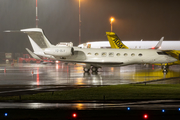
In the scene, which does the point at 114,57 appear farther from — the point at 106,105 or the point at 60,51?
the point at 106,105

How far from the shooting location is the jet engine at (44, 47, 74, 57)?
24.4 meters

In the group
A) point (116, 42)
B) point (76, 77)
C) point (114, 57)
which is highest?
point (116, 42)

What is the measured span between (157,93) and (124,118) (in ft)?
15.9

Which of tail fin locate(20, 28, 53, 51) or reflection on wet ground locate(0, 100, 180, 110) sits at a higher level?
tail fin locate(20, 28, 53, 51)

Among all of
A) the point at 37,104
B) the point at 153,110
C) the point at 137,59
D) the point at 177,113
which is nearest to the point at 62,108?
the point at 37,104

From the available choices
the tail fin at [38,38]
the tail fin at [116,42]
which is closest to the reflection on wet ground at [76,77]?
the tail fin at [38,38]

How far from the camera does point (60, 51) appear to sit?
2458 cm

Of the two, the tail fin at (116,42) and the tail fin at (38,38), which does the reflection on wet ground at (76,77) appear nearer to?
the tail fin at (38,38)

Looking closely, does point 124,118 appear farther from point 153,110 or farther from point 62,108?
point 62,108

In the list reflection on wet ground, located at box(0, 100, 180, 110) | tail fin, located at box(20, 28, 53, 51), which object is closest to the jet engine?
tail fin, located at box(20, 28, 53, 51)

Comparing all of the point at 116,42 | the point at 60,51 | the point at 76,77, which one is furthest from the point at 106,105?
the point at 116,42

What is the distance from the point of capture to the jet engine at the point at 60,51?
2441cm

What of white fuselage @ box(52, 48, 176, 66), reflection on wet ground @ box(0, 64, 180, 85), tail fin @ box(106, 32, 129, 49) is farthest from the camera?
tail fin @ box(106, 32, 129, 49)

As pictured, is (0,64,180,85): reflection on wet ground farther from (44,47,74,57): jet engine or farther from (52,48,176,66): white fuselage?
(44,47,74,57): jet engine
